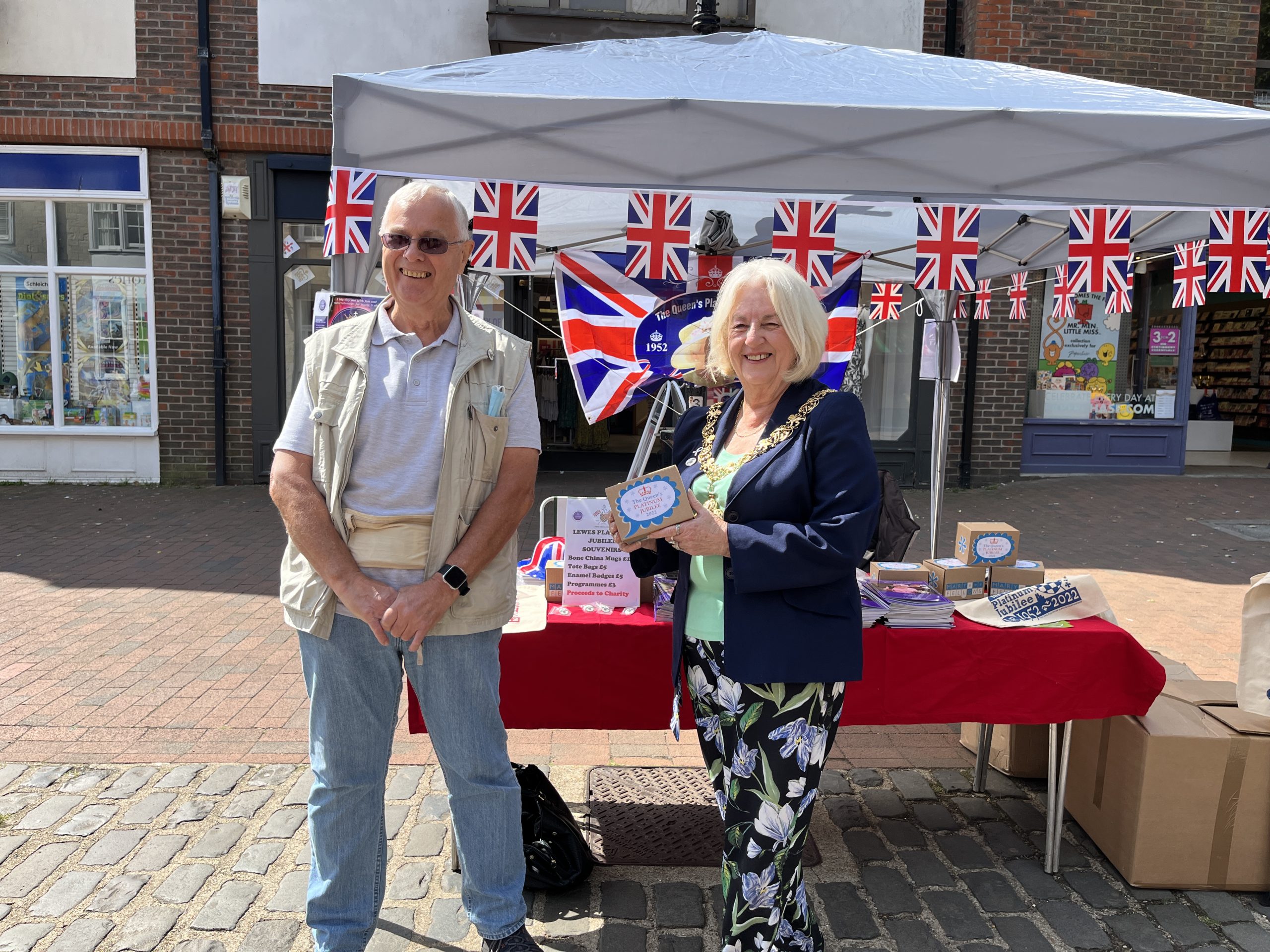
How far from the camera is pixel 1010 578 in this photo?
330cm

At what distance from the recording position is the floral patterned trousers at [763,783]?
2.18 meters

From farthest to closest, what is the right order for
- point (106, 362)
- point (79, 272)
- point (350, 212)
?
1. point (106, 362)
2. point (79, 272)
3. point (350, 212)

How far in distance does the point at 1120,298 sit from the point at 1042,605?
5.45 ft

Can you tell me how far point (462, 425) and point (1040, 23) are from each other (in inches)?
410

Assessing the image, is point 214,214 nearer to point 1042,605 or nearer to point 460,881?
point 460,881

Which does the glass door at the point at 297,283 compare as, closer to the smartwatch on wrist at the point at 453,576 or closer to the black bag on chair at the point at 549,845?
the black bag on chair at the point at 549,845

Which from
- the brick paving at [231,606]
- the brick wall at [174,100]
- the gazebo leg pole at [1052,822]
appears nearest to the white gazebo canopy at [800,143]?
the gazebo leg pole at [1052,822]

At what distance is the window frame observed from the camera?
989 centimetres

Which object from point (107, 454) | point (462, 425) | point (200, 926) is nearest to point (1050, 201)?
point (462, 425)

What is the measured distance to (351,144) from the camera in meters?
2.88

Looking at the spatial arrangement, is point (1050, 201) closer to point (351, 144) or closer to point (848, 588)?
point (848, 588)

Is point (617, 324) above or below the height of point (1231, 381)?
above

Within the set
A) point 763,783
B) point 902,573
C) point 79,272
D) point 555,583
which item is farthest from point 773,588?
point 79,272

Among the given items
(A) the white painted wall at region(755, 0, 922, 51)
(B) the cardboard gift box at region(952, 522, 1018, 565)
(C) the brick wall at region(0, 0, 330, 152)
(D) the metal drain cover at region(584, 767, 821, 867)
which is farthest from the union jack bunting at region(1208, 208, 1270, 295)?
(C) the brick wall at region(0, 0, 330, 152)
